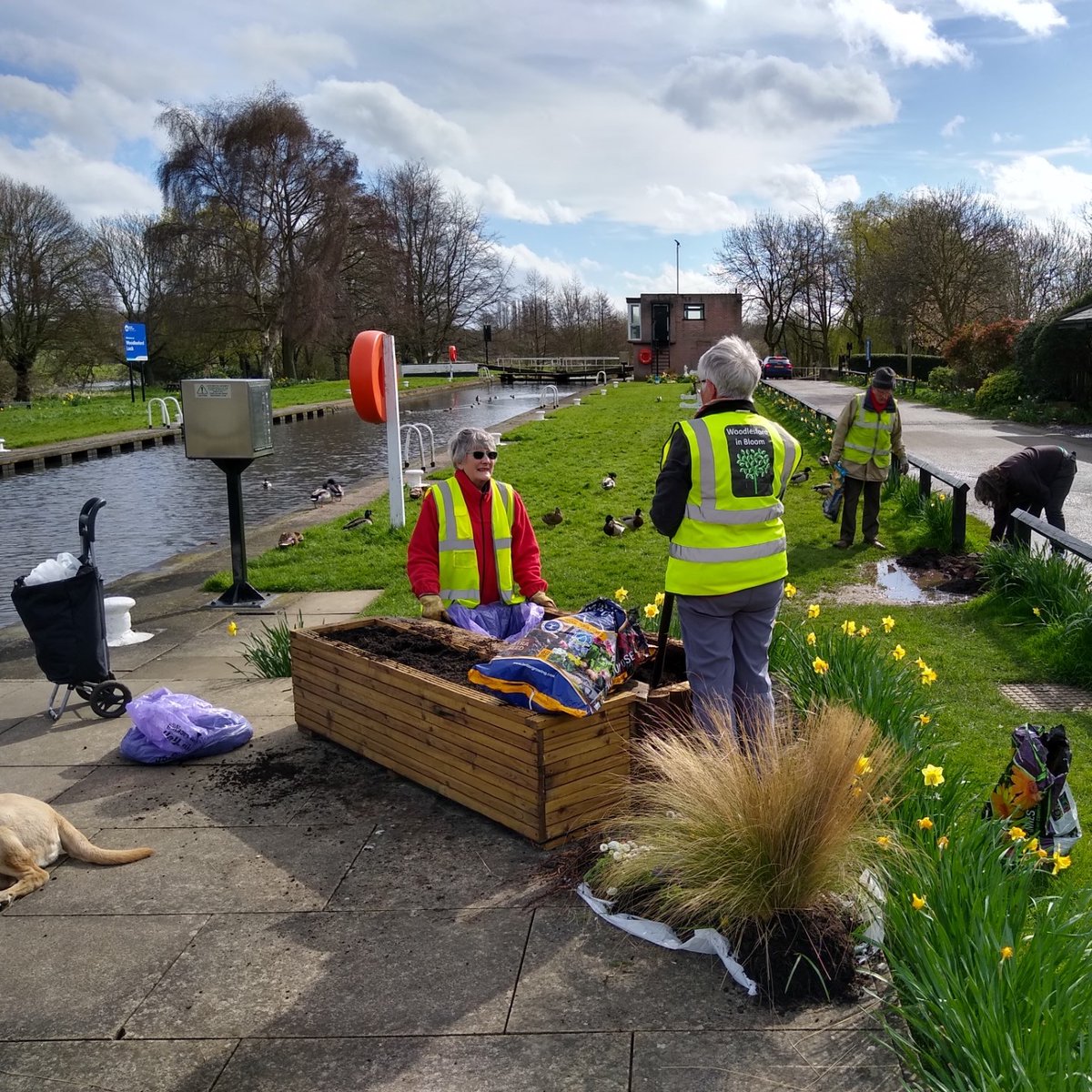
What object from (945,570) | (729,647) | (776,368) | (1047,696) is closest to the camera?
(729,647)

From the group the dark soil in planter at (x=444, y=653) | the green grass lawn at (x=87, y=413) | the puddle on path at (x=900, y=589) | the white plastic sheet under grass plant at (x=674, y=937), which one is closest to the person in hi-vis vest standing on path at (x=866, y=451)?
the puddle on path at (x=900, y=589)

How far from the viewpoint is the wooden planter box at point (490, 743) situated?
4043 millimetres

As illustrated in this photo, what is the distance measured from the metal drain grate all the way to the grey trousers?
8.15ft

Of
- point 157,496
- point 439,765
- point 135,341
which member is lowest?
point 157,496

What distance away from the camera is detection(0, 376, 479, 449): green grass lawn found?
28.5 metres

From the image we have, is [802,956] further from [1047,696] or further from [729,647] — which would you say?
[1047,696]

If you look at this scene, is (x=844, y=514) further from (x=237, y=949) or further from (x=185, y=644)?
(x=237, y=949)

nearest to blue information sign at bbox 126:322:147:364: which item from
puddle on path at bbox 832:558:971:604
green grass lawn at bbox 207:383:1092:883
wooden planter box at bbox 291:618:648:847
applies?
green grass lawn at bbox 207:383:1092:883

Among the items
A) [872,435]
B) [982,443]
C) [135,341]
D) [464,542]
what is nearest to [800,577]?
[872,435]

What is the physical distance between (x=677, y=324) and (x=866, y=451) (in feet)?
218

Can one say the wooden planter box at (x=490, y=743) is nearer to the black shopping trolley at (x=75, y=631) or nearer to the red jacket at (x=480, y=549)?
the red jacket at (x=480, y=549)

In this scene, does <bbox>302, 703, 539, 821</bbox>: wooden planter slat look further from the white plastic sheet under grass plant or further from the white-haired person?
the white-haired person

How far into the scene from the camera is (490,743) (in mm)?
4211

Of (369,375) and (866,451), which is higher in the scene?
(369,375)
